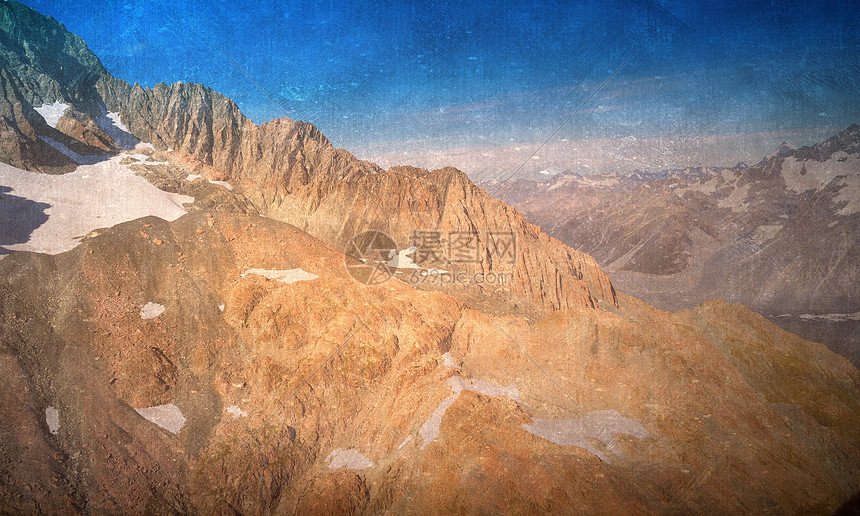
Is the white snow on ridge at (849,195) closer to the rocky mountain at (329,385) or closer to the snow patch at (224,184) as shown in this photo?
the rocky mountain at (329,385)

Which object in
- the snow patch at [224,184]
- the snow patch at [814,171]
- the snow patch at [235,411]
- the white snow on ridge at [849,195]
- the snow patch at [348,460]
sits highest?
the snow patch at [814,171]

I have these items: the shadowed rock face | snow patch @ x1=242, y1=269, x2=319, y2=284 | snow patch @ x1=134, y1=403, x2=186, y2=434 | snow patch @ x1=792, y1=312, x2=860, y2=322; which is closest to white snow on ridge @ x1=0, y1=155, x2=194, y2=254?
the shadowed rock face

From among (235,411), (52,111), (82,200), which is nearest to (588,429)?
(235,411)

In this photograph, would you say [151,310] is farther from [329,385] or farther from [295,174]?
[295,174]

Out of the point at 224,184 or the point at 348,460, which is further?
the point at 224,184

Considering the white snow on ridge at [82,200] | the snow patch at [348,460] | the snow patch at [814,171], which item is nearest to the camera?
the snow patch at [348,460]

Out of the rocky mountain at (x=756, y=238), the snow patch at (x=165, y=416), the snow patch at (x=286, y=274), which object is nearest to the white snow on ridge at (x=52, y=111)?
the snow patch at (x=286, y=274)
